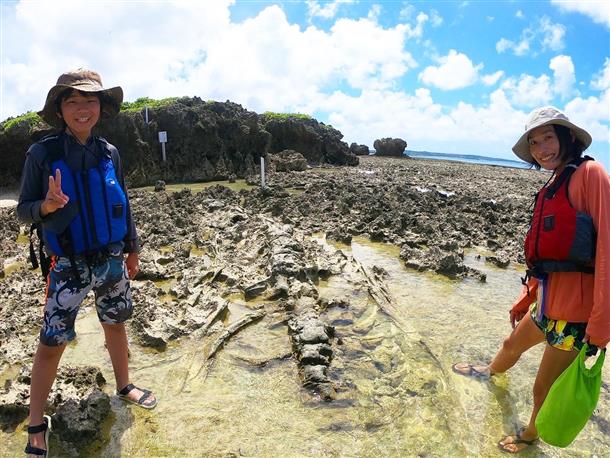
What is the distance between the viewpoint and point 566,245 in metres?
3.39

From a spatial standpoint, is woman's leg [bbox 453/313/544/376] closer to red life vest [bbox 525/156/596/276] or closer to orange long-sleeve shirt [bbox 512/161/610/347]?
orange long-sleeve shirt [bbox 512/161/610/347]

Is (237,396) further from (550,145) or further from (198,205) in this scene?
(198,205)

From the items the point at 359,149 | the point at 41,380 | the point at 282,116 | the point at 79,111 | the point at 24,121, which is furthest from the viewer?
the point at 359,149

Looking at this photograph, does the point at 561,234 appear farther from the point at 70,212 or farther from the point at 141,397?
the point at 141,397

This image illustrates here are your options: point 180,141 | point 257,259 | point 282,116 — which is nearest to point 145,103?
point 180,141

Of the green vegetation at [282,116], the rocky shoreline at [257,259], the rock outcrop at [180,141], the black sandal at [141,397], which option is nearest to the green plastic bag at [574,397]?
the rocky shoreline at [257,259]

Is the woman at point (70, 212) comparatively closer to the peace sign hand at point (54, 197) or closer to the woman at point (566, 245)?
the peace sign hand at point (54, 197)

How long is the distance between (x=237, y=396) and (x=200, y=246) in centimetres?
640

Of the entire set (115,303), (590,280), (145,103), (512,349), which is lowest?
(512,349)

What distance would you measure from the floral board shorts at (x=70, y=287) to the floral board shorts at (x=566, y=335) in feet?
12.2

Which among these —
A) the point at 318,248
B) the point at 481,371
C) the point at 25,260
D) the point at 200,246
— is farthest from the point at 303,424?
the point at 25,260

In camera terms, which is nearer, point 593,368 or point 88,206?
point 593,368

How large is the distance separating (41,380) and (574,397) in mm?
4211

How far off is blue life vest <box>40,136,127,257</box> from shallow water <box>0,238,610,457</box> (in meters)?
1.79
